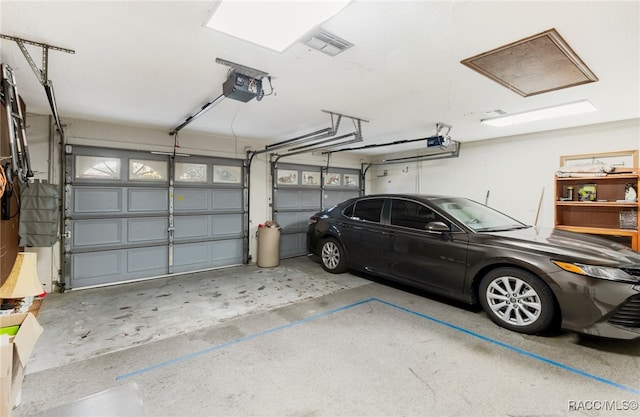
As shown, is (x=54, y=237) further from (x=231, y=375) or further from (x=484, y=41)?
(x=484, y=41)

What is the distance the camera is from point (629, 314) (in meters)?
2.24

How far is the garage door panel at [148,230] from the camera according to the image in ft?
14.8

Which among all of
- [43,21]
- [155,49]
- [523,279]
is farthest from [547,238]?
[43,21]

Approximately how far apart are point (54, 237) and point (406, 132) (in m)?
5.22

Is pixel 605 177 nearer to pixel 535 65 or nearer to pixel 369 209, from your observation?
pixel 535 65

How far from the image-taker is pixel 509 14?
1.73m

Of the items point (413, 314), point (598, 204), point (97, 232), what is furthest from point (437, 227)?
point (97, 232)

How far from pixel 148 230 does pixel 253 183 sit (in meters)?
2.01

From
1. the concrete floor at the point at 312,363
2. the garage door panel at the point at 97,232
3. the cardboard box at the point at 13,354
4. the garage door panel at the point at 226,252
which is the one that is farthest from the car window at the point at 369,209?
the garage door panel at the point at 97,232

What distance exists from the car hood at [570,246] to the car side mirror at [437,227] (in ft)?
1.35

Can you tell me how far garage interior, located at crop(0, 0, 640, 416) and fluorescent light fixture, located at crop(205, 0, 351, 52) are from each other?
0.07 feet

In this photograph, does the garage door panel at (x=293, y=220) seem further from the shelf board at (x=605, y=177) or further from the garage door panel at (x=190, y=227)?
the shelf board at (x=605, y=177)

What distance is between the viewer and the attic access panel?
2053 millimetres

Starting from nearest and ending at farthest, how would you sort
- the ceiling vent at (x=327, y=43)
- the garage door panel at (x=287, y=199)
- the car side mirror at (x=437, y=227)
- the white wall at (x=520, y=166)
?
the ceiling vent at (x=327, y=43) → the car side mirror at (x=437, y=227) → the white wall at (x=520, y=166) → the garage door panel at (x=287, y=199)
